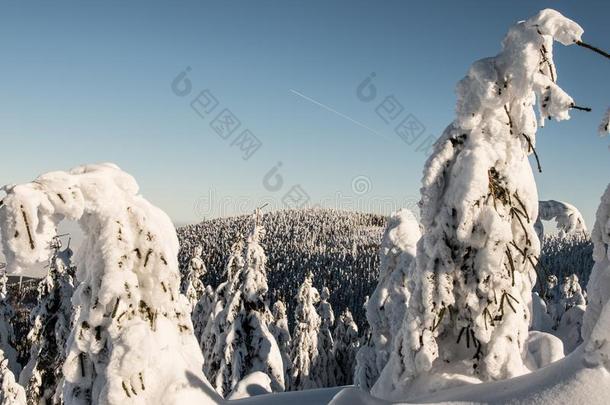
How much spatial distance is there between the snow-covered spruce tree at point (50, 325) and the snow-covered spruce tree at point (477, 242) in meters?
20.8

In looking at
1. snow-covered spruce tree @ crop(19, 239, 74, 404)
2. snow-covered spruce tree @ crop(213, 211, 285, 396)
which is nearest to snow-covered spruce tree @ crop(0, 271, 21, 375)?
snow-covered spruce tree @ crop(19, 239, 74, 404)

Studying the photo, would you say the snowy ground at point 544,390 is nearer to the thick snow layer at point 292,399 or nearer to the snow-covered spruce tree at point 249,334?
the thick snow layer at point 292,399

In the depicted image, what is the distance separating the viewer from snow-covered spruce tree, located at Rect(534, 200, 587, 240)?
37.6 ft

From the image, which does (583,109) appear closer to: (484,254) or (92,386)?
(484,254)

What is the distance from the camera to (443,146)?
714cm

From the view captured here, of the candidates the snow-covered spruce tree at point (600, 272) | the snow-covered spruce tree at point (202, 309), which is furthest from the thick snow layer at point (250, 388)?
the snow-covered spruce tree at point (202, 309)

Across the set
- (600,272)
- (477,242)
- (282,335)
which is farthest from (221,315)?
(600,272)

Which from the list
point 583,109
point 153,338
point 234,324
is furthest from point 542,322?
point 153,338

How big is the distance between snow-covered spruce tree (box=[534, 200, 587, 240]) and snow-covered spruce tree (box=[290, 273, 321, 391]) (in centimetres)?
2440

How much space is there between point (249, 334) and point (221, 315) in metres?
1.98

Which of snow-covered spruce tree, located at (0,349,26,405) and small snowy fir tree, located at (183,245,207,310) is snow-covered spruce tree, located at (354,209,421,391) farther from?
small snowy fir tree, located at (183,245,207,310)

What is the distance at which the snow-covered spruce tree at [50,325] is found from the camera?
2295 centimetres

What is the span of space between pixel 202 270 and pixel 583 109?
30.5 meters

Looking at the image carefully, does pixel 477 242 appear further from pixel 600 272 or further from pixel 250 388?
pixel 250 388
